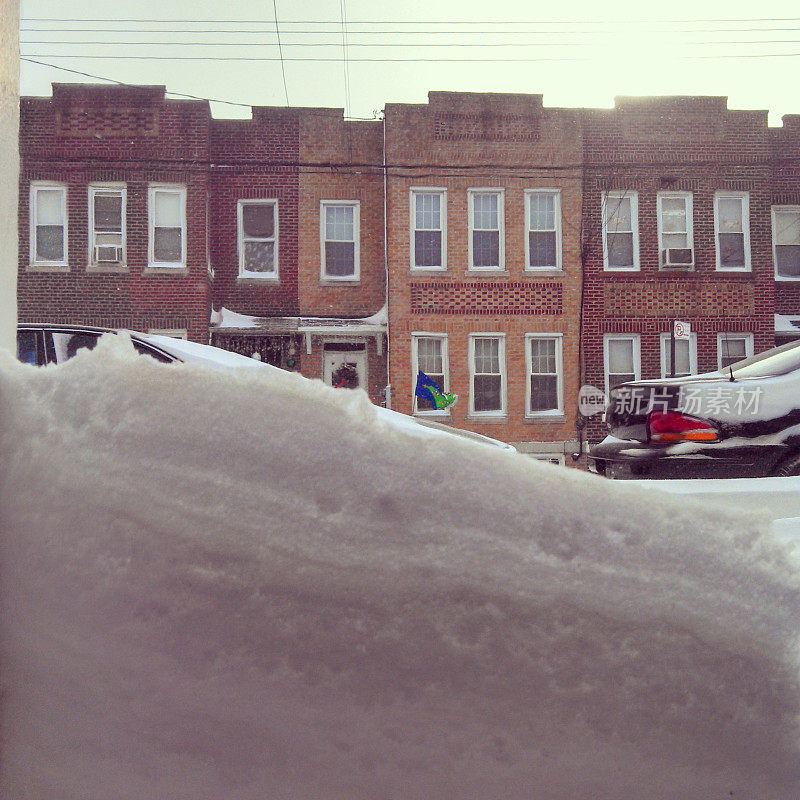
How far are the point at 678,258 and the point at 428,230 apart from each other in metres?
4.31

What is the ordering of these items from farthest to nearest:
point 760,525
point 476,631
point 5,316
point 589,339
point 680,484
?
point 589,339 < point 680,484 < point 5,316 < point 760,525 < point 476,631

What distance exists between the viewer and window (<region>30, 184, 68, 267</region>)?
1229cm

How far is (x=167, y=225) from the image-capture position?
12.5 m

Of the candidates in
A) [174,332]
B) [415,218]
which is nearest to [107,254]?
[174,332]

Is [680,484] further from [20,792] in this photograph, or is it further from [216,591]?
[20,792]

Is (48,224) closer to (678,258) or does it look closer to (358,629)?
(678,258)

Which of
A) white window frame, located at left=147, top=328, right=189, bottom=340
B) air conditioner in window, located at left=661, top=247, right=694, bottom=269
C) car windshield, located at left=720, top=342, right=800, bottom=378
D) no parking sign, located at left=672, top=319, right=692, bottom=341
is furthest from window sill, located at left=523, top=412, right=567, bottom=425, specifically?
car windshield, located at left=720, top=342, right=800, bottom=378

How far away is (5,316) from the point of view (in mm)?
1427

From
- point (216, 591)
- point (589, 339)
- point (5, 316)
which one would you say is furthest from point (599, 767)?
point (589, 339)

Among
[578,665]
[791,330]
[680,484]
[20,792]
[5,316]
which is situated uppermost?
[791,330]

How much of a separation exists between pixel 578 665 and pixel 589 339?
1191 centimetres

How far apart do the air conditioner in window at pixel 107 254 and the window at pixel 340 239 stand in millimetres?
3331

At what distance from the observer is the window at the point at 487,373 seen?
12430 millimetres

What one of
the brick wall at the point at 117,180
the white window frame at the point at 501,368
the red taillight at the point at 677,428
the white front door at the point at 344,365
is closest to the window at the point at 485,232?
the white window frame at the point at 501,368
